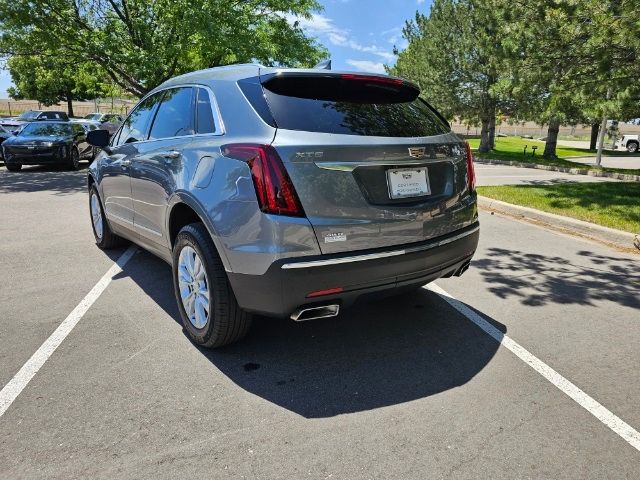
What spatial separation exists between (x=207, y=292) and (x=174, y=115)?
1.61m

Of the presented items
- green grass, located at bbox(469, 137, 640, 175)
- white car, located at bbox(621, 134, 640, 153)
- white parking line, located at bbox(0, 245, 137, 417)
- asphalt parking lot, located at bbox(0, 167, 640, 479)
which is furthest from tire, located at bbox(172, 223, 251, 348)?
white car, located at bbox(621, 134, 640, 153)

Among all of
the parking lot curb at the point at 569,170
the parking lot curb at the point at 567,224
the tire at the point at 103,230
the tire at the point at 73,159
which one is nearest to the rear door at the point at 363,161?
the tire at the point at 103,230

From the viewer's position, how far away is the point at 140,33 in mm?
17469

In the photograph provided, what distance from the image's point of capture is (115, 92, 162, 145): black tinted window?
14.7 ft

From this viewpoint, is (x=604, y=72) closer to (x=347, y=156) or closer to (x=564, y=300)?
(x=564, y=300)

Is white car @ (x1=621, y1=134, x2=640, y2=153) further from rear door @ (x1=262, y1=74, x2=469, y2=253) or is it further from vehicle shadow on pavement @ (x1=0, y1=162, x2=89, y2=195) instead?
rear door @ (x1=262, y1=74, x2=469, y2=253)

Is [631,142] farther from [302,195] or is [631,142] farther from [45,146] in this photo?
[302,195]

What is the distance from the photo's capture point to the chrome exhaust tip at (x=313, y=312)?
2.81 m

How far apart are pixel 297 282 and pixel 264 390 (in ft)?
2.37

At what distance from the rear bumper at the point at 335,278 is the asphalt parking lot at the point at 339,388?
0.54m

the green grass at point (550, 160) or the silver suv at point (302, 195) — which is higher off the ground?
the silver suv at point (302, 195)

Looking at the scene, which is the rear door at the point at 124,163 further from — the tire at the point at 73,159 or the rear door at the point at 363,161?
the tire at the point at 73,159

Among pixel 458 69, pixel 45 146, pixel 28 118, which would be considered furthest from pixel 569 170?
pixel 28 118

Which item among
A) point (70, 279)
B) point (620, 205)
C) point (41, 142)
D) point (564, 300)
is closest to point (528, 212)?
point (620, 205)
